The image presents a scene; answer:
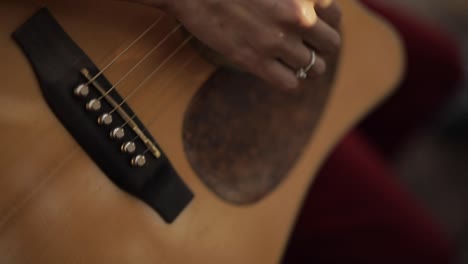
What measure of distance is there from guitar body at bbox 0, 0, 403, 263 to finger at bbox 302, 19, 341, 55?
4.7 inches

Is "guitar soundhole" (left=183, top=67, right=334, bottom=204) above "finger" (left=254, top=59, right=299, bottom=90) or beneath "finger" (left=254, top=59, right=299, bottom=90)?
beneath

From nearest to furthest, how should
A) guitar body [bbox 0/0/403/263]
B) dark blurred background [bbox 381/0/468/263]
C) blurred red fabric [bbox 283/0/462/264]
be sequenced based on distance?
guitar body [bbox 0/0/403/263] < blurred red fabric [bbox 283/0/462/264] < dark blurred background [bbox 381/0/468/263]

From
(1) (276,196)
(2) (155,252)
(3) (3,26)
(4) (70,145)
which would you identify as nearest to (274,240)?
(1) (276,196)

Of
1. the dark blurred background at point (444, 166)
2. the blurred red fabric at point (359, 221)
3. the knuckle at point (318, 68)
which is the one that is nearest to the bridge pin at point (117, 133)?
the knuckle at point (318, 68)

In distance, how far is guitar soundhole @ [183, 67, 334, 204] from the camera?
63cm

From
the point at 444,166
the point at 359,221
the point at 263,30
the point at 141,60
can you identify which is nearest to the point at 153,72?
the point at 141,60

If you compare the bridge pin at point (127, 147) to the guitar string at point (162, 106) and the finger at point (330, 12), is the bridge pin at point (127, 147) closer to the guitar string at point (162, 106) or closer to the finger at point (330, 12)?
the guitar string at point (162, 106)

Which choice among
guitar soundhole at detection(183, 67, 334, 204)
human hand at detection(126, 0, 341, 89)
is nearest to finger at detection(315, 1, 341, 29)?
human hand at detection(126, 0, 341, 89)

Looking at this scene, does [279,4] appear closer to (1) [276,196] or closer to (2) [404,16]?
(1) [276,196]

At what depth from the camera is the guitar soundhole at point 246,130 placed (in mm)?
630

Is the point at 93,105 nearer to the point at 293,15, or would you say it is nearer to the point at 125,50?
the point at 125,50

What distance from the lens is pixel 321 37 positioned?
1.94ft

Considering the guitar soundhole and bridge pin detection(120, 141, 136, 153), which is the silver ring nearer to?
the guitar soundhole

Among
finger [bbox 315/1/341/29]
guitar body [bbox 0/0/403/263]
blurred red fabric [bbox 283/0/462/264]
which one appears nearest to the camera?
guitar body [bbox 0/0/403/263]
